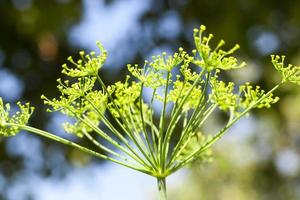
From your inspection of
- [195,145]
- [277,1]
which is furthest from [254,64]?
[195,145]

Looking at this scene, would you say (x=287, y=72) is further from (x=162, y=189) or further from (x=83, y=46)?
(x=83, y=46)

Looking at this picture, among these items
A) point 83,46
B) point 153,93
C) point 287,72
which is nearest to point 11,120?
point 153,93

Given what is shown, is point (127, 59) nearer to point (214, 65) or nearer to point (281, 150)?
point (214, 65)

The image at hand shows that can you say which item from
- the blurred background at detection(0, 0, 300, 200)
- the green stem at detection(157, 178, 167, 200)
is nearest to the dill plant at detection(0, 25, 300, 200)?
the green stem at detection(157, 178, 167, 200)

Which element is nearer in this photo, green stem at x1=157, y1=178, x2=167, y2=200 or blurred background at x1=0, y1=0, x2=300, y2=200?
green stem at x1=157, y1=178, x2=167, y2=200

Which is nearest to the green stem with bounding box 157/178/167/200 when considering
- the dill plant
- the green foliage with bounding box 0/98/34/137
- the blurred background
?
the dill plant

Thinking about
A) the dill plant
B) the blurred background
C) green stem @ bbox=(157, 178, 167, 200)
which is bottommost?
green stem @ bbox=(157, 178, 167, 200)

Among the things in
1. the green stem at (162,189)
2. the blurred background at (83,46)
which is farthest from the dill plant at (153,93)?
A: the blurred background at (83,46)

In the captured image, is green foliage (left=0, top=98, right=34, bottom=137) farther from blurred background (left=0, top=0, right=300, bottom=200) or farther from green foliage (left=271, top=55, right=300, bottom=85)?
blurred background (left=0, top=0, right=300, bottom=200)

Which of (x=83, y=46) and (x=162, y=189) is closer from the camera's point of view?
(x=162, y=189)

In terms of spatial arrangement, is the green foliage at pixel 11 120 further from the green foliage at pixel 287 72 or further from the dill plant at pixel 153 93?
the green foliage at pixel 287 72

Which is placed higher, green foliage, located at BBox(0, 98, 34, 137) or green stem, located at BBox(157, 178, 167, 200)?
green foliage, located at BBox(0, 98, 34, 137)
